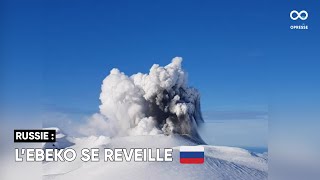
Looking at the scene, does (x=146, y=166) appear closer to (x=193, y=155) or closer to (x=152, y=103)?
(x=193, y=155)

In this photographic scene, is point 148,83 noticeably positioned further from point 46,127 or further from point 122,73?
point 46,127

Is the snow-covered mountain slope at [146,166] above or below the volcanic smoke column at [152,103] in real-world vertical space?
below

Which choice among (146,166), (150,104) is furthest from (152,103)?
(146,166)

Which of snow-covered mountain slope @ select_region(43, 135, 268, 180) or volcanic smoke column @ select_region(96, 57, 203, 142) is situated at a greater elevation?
volcanic smoke column @ select_region(96, 57, 203, 142)

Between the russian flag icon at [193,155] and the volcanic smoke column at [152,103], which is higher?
the volcanic smoke column at [152,103]
